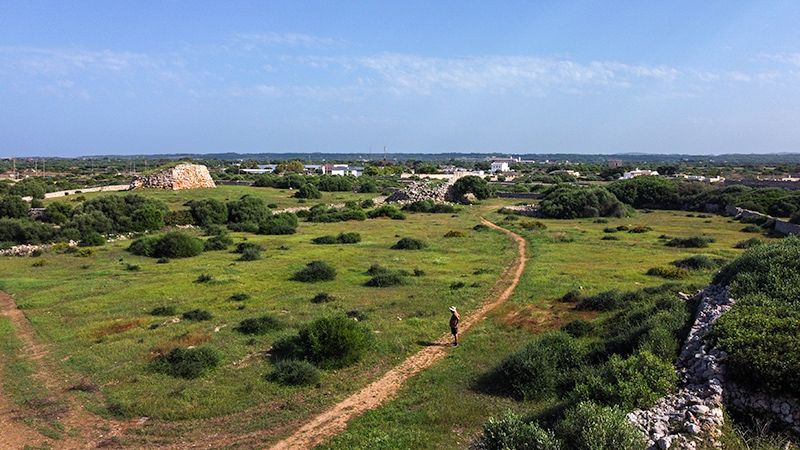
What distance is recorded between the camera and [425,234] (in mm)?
38062

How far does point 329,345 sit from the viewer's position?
42.5ft

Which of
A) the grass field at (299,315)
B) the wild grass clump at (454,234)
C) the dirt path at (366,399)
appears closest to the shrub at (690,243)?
the grass field at (299,315)

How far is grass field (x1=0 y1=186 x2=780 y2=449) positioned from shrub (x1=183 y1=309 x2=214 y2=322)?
308 millimetres

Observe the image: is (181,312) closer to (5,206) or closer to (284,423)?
(284,423)

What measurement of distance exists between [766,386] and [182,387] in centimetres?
1122

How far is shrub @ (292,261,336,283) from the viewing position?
22625mm

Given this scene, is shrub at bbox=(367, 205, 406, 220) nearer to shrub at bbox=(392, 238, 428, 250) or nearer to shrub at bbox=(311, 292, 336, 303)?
shrub at bbox=(392, 238, 428, 250)

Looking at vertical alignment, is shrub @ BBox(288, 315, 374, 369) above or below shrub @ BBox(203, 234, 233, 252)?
above

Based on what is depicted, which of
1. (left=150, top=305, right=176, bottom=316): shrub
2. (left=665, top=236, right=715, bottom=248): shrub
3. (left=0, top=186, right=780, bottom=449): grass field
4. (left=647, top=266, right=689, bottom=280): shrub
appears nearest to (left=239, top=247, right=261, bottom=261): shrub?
(left=0, top=186, right=780, bottom=449): grass field

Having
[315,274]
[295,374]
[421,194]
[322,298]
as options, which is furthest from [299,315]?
[421,194]

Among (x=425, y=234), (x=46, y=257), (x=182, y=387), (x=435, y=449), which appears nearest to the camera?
(x=435, y=449)

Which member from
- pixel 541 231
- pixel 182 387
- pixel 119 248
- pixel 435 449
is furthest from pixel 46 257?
pixel 541 231

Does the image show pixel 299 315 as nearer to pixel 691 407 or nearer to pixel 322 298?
pixel 322 298

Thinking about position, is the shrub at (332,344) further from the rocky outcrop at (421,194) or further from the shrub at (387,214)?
the rocky outcrop at (421,194)
